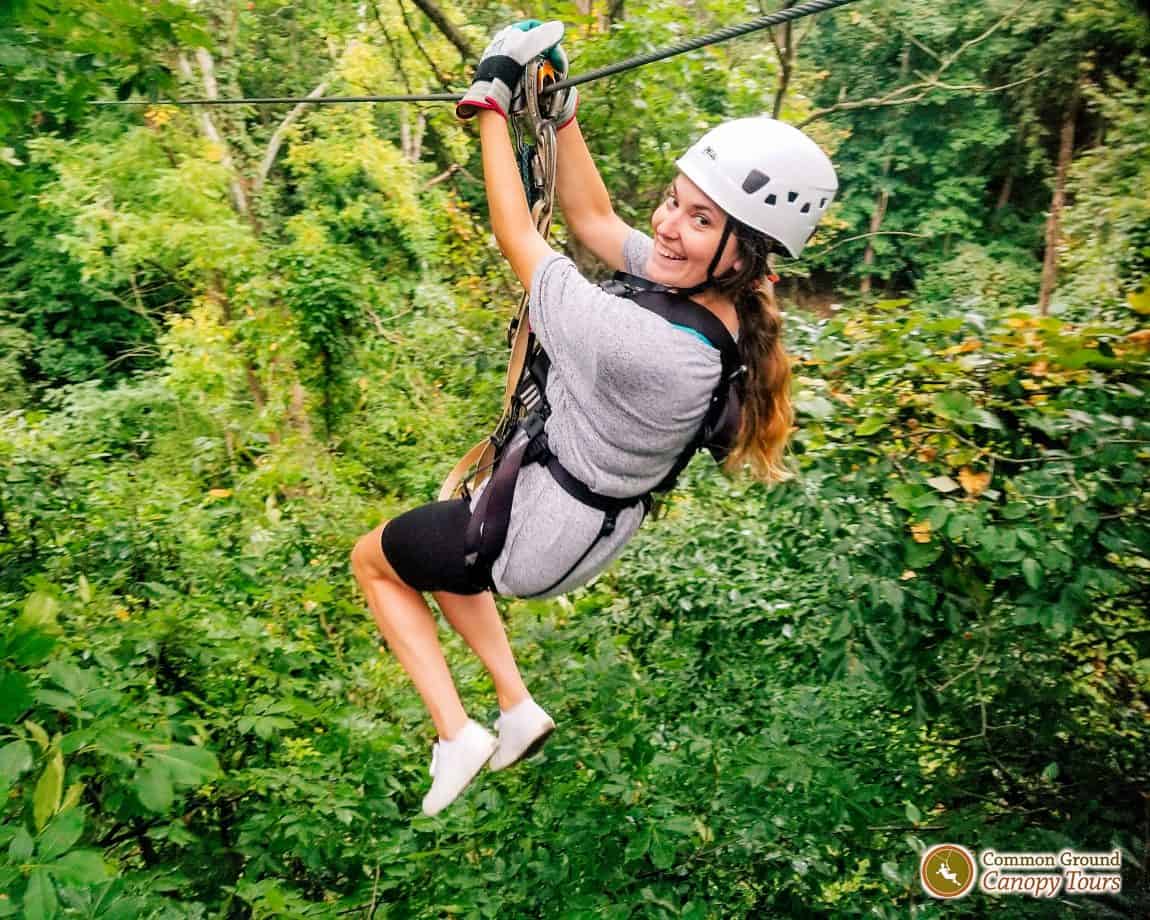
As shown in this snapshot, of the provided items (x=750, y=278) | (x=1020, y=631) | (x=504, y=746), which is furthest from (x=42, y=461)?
(x=1020, y=631)

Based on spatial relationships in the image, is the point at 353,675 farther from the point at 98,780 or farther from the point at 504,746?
the point at 504,746

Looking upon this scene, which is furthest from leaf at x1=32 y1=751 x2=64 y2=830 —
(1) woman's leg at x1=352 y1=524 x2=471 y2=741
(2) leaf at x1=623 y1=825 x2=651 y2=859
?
(2) leaf at x1=623 y1=825 x2=651 y2=859

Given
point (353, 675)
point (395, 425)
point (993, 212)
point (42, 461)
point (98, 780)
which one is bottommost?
point (993, 212)

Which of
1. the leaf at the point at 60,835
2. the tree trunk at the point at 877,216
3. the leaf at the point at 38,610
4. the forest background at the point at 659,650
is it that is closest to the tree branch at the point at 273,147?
the forest background at the point at 659,650

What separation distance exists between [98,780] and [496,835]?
1.16 meters

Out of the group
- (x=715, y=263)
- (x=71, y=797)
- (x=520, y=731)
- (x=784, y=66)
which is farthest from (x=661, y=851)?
(x=784, y=66)

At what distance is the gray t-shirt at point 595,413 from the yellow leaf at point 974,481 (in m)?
0.90

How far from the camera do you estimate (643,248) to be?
219cm

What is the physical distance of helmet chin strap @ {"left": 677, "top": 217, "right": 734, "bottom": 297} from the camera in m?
1.85

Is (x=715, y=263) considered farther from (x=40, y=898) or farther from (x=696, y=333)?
(x=40, y=898)

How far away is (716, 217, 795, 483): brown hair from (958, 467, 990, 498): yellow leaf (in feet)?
1.90

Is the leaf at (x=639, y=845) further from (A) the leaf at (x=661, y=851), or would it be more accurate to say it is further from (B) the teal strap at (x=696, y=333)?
(B) the teal strap at (x=696, y=333)

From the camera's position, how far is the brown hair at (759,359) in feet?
6.21

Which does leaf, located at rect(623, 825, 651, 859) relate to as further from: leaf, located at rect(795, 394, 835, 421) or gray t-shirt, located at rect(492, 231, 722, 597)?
leaf, located at rect(795, 394, 835, 421)
